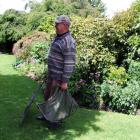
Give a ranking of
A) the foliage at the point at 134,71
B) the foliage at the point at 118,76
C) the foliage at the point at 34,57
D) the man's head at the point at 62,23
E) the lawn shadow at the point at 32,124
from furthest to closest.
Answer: the foliage at the point at 34,57 < the foliage at the point at 134,71 < the foliage at the point at 118,76 < the lawn shadow at the point at 32,124 < the man's head at the point at 62,23

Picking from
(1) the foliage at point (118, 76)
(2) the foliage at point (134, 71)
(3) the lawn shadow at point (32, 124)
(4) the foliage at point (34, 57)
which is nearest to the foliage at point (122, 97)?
(1) the foliage at point (118, 76)

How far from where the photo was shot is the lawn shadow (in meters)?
6.76

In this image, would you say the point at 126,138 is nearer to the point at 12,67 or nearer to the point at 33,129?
the point at 33,129

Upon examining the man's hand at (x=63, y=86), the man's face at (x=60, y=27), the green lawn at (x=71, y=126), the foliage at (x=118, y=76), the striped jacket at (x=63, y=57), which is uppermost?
the man's face at (x=60, y=27)

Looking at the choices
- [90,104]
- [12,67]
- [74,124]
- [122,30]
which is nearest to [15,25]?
[12,67]

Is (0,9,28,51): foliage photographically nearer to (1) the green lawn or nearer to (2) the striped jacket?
(1) the green lawn

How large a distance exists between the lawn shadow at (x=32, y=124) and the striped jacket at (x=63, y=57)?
98 centimetres

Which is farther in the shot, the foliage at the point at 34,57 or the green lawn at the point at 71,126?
the foliage at the point at 34,57

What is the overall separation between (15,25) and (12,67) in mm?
9001

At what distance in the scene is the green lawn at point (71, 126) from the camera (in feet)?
22.3

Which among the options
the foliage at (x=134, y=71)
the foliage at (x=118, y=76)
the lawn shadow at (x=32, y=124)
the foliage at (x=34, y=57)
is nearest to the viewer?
the lawn shadow at (x=32, y=124)

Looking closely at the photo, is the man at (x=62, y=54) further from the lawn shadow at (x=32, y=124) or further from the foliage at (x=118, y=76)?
the foliage at (x=118, y=76)

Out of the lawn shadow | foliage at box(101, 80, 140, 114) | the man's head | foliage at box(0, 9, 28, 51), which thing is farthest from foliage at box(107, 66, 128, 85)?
foliage at box(0, 9, 28, 51)

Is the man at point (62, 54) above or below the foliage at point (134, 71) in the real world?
above
